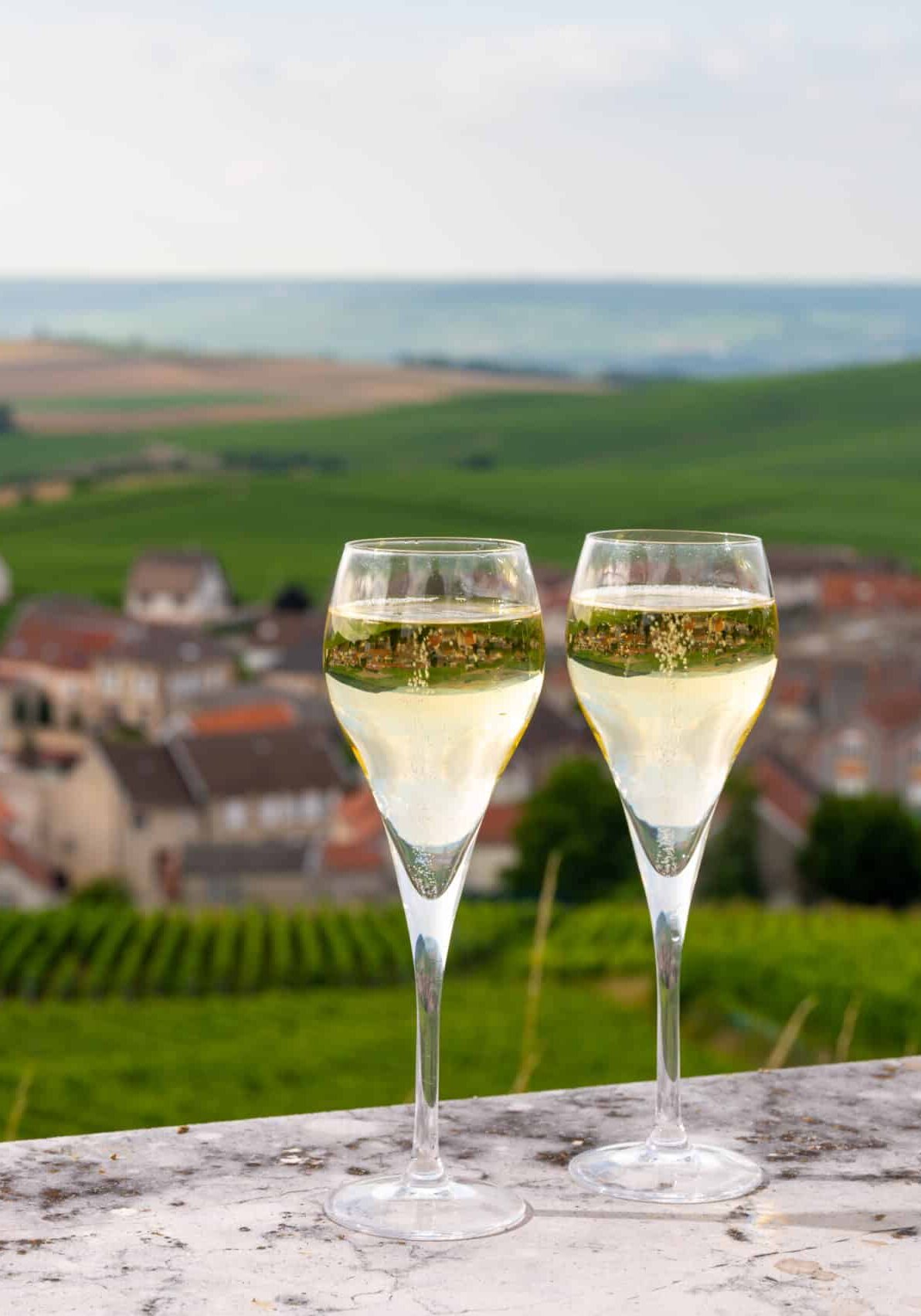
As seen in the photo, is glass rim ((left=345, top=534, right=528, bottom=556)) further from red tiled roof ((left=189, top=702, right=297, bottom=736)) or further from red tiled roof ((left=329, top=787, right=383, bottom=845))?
red tiled roof ((left=189, top=702, right=297, bottom=736))

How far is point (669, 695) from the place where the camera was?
1.38 metres

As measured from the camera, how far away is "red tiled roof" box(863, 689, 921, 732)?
62031 millimetres

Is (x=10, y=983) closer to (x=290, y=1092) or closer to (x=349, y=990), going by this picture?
(x=349, y=990)

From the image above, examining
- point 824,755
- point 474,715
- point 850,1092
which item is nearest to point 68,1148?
point 474,715

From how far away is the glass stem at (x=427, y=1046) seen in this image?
130cm

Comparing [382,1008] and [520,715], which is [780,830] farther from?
[520,715]

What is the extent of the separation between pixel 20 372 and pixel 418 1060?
11308 cm

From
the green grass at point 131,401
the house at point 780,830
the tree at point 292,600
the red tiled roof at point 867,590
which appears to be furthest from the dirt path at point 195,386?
the house at point 780,830

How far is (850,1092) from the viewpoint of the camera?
5.35 feet

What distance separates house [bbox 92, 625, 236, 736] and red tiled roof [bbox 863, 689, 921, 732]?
88.5ft

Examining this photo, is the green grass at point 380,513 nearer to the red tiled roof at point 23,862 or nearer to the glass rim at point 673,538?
the red tiled roof at point 23,862

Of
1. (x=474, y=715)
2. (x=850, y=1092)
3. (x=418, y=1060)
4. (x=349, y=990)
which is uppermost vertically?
(x=474, y=715)

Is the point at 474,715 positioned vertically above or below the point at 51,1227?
above

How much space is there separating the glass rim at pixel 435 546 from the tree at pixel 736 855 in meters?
51.1
